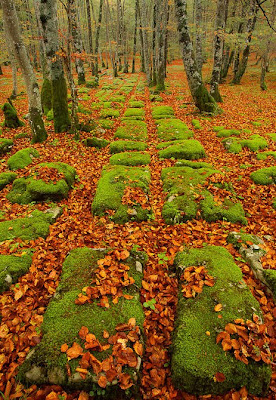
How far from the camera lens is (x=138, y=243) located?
4266mm

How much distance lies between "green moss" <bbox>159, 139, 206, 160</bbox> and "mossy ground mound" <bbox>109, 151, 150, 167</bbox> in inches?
25.7

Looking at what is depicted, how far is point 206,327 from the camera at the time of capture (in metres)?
2.59

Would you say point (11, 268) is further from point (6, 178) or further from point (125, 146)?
point (125, 146)

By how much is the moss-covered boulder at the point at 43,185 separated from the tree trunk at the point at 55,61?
389cm

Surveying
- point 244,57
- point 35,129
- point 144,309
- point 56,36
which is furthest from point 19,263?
point 244,57

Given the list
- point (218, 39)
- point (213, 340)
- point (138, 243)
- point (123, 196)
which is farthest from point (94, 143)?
point (218, 39)

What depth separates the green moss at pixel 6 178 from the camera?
5.98 meters

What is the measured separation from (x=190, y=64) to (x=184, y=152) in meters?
6.33

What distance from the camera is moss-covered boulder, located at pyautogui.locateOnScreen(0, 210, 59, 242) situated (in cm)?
414

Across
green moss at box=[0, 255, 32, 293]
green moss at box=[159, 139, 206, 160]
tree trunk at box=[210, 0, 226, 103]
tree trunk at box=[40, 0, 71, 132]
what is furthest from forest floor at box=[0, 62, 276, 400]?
tree trunk at box=[210, 0, 226, 103]

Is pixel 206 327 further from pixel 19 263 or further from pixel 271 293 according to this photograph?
pixel 19 263

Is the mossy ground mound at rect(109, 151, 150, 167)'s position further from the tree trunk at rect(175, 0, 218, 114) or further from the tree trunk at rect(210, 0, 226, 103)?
the tree trunk at rect(210, 0, 226, 103)

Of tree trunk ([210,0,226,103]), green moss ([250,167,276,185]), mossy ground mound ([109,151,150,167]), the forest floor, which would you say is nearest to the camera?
the forest floor

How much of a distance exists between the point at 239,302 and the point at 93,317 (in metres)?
1.76
